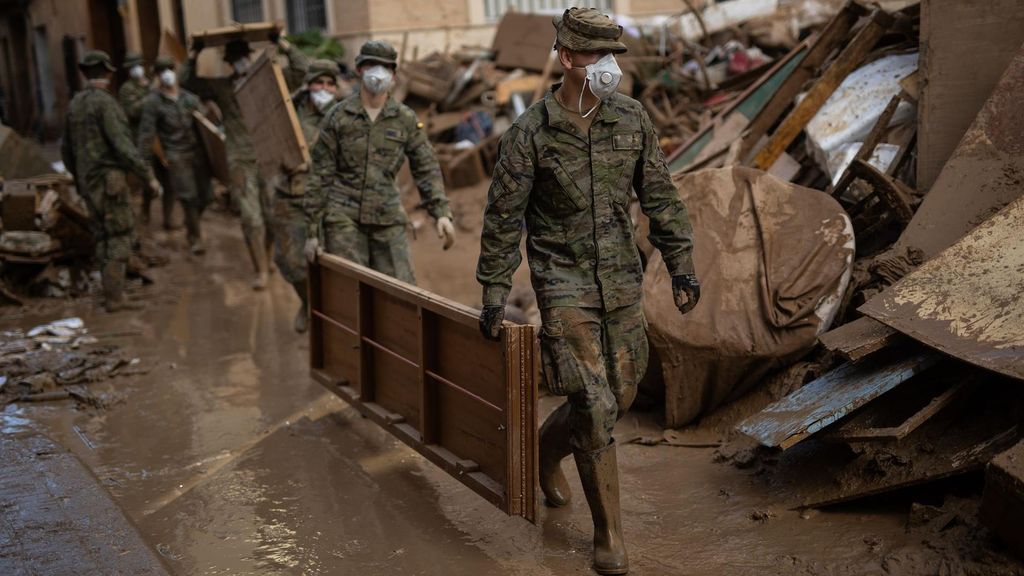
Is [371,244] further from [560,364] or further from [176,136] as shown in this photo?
[176,136]

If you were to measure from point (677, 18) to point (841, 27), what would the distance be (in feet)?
22.0

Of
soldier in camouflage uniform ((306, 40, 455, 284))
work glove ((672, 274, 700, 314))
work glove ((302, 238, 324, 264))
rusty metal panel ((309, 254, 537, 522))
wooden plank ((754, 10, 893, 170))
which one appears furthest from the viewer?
wooden plank ((754, 10, 893, 170))

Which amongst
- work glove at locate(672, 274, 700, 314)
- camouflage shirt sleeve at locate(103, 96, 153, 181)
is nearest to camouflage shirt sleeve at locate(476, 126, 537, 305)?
Answer: work glove at locate(672, 274, 700, 314)

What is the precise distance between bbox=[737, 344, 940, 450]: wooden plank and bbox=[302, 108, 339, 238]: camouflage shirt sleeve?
3.12 meters

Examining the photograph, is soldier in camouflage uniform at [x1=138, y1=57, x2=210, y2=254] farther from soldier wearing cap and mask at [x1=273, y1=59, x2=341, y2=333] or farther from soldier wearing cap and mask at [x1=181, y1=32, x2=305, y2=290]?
soldier wearing cap and mask at [x1=273, y1=59, x2=341, y2=333]

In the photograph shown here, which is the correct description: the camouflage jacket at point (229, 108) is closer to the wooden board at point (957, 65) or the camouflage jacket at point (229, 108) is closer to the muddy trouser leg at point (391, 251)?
the muddy trouser leg at point (391, 251)

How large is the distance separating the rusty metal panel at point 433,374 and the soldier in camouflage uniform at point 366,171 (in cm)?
41

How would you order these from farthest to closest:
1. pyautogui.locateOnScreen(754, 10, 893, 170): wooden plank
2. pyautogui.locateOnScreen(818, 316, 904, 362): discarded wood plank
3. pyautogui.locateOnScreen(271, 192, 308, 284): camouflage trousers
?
pyautogui.locateOnScreen(271, 192, 308, 284): camouflage trousers
pyautogui.locateOnScreen(754, 10, 893, 170): wooden plank
pyautogui.locateOnScreen(818, 316, 904, 362): discarded wood plank

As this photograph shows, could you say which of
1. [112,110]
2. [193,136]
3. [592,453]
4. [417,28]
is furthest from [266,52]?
[417,28]

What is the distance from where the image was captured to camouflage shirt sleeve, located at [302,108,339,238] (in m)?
6.76

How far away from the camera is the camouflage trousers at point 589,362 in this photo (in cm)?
443

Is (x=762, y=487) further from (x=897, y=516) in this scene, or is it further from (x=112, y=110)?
(x=112, y=110)

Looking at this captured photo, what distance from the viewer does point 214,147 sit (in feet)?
40.3

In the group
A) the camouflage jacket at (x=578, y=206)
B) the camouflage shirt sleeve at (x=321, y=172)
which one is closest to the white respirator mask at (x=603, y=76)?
the camouflage jacket at (x=578, y=206)
